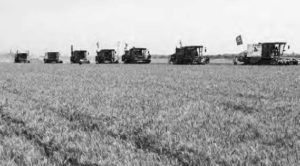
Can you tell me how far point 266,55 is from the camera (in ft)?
132

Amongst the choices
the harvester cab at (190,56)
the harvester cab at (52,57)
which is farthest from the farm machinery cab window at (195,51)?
the harvester cab at (52,57)

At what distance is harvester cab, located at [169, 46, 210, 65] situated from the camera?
4591 centimetres

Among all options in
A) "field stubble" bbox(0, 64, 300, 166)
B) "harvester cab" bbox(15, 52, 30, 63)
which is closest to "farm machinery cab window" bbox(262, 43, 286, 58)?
"field stubble" bbox(0, 64, 300, 166)

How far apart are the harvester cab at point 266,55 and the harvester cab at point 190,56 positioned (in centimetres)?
576

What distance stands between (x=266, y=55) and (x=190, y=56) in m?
10.6

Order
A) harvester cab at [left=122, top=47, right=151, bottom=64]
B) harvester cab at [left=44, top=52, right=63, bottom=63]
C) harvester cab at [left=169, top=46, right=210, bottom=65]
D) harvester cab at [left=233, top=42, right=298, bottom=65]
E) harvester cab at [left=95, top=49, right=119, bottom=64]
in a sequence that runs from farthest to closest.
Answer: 1. harvester cab at [left=44, top=52, right=63, bottom=63]
2. harvester cab at [left=95, top=49, right=119, bottom=64]
3. harvester cab at [left=122, top=47, right=151, bottom=64]
4. harvester cab at [left=169, top=46, right=210, bottom=65]
5. harvester cab at [left=233, top=42, right=298, bottom=65]

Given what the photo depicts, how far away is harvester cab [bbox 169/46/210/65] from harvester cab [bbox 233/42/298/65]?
5764 millimetres

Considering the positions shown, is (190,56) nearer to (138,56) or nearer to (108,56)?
(138,56)

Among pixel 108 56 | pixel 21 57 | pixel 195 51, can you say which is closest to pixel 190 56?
pixel 195 51

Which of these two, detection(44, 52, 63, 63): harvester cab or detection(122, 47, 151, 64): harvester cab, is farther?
detection(44, 52, 63, 63): harvester cab

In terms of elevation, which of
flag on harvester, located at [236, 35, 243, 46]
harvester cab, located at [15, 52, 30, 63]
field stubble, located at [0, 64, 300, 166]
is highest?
flag on harvester, located at [236, 35, 243, 46]

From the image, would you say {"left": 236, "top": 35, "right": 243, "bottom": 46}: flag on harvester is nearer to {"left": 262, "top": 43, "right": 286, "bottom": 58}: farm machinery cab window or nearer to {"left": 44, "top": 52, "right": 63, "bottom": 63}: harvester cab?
{"left": 262, "top": 43, "right": 286, "bottom": 58}: farm machinery cab window

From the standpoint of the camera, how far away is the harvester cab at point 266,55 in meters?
38.9

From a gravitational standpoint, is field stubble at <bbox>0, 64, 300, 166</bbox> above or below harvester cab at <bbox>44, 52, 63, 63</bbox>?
below
